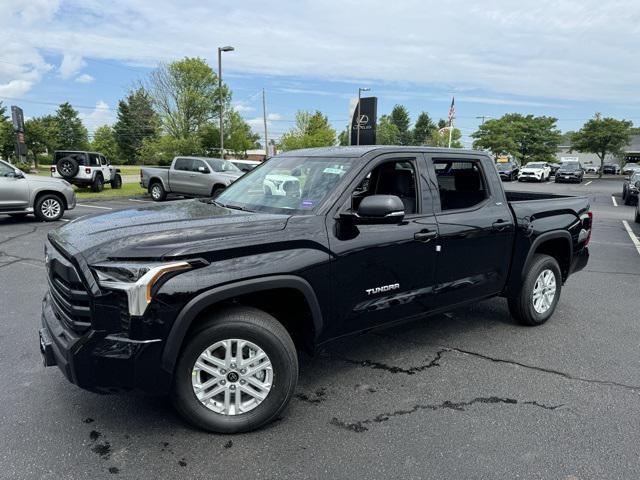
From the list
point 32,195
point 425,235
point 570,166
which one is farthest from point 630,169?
point 425,235

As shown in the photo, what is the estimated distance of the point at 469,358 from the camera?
4.11 meters

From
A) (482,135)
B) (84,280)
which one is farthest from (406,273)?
(482,135)

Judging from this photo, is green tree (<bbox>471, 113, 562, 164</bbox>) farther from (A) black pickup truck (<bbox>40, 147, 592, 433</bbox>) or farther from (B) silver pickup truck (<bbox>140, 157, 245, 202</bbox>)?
(A) black pickup truck (<bbox>40, 147, 592, 433</bbox>)

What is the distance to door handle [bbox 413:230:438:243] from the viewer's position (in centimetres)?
364

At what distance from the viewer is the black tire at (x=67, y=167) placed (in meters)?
19.2

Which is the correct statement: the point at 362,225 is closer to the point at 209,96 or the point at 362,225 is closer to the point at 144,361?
the point at 144,361

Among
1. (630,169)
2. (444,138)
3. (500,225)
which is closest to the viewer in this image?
(500,225)

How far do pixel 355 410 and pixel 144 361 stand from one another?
56.4 inches

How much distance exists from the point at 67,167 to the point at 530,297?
1922 centimetres

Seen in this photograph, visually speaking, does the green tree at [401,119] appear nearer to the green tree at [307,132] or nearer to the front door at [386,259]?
the green tree at [307,132]

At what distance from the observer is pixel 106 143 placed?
78.9m

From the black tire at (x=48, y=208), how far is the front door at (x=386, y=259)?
1038 cm

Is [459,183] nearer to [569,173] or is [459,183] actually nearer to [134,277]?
[134,277]

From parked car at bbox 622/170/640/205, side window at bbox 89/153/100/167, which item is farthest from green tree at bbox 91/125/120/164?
parked car at bbox 622/170/640/205
